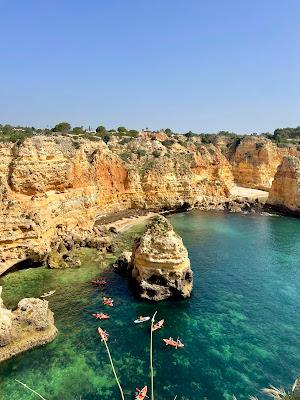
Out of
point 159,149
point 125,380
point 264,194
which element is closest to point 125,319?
point 125,380

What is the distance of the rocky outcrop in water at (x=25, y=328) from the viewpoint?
23531 mm

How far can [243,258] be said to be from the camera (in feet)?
144

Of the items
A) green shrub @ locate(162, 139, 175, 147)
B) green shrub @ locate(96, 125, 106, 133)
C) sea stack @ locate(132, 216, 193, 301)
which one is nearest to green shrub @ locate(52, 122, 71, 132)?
green shrub @ locate(96, 125, 106, 133)

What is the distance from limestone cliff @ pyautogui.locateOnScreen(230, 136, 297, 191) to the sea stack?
217ft

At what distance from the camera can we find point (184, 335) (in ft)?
86.6

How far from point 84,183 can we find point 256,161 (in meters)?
57.0

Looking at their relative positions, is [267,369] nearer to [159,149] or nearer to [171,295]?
[171,295]

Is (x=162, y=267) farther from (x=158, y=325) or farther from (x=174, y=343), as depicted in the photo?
(x=174, y=343)

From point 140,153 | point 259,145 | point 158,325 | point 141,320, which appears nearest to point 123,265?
point 141,320

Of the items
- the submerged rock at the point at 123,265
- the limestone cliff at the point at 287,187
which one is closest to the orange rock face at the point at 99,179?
the limestone cliff at the point at 287,187

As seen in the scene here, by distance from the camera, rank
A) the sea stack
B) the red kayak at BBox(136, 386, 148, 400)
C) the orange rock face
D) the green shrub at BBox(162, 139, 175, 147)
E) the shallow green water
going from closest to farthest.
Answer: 1. the red kayak at BBox(136, 386, 148, 400)
2. the shallow green water
3. the sea stack
4. the orange rock face
5. the green shrub at BBox(162, 139, 175, 147)

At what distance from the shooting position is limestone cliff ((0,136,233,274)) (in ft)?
124

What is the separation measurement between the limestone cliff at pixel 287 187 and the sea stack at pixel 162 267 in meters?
43.5

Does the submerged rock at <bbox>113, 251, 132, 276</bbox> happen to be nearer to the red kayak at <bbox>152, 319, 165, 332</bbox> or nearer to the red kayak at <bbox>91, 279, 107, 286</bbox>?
the red kayak at <bbox>91, 279, 107, 286</bbox>
